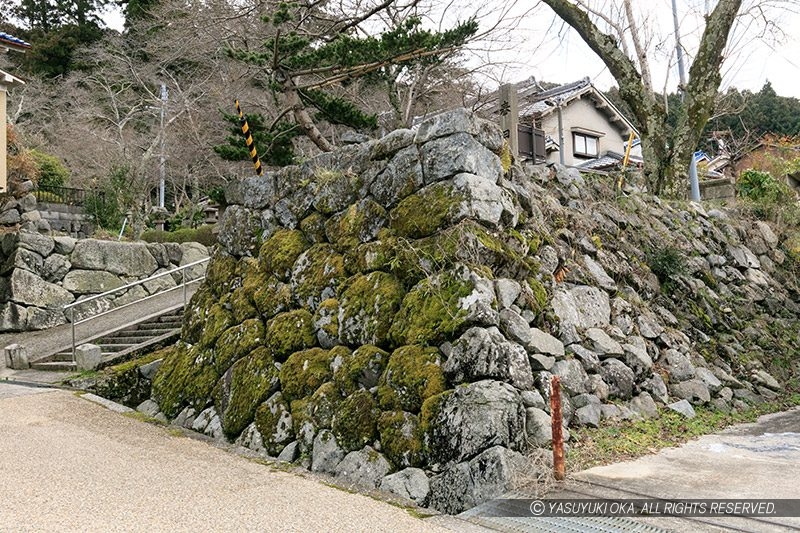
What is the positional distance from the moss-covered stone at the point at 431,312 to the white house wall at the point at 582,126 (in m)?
20.1

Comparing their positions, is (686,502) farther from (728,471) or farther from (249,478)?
(249,478)

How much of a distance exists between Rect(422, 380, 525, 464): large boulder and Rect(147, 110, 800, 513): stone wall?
1 cm

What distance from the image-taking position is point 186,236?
1953cm

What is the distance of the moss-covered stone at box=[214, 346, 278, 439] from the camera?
5.94 m

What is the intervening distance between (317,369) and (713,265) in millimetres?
6144

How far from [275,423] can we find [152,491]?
4.59 ft

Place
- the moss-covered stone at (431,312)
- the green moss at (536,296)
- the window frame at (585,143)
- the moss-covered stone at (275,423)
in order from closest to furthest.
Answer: the moss-covered stone at (431,312) → the green moss at (536,296) → the moss-covered stone at (275,423) → the window frame at (585,143)

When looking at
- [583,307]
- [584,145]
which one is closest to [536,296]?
[583,307]

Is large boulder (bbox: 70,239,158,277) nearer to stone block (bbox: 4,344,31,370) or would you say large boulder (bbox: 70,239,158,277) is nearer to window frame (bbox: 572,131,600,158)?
stone block (bbox: 4,344,31,370)

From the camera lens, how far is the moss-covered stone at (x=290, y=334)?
5.94m

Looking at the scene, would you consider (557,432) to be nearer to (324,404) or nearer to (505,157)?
(324,404)

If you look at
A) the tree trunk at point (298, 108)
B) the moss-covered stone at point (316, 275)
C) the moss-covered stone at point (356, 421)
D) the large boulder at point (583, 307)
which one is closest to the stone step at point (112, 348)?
the tree trunk at point (298, 108)

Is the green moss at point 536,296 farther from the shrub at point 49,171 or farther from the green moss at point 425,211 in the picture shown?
the shrub at point 49,171

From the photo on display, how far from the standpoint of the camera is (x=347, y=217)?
621cm
